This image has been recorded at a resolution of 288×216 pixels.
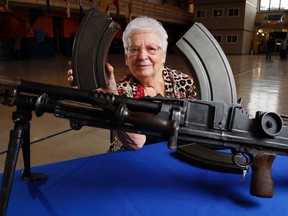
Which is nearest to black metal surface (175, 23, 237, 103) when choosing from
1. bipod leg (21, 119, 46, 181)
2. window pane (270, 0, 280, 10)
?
bipod leg (21, 119, 46, 181)

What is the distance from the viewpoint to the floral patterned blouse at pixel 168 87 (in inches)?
65.0

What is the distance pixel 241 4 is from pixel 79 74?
24.8m

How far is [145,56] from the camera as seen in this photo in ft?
4.91

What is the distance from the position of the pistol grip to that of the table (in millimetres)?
30

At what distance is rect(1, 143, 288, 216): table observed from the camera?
2.99 feet

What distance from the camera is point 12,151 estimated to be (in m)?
0.83

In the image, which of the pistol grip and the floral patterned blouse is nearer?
the pistol grip

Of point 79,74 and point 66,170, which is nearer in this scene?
point 66,170

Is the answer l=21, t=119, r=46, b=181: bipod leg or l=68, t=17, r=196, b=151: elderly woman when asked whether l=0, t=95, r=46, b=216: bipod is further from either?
l=68, t=17, r=196, b=151: elderly woman

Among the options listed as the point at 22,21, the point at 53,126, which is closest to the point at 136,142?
the point at 53,126

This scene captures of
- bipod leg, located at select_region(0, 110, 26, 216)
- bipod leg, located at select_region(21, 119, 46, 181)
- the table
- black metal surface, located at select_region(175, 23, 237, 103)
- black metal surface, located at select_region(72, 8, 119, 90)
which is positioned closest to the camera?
bipod leg, located at select_region(0, 110, 26, 216)

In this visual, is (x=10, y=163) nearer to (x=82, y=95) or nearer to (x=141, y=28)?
(x=82, y=95)

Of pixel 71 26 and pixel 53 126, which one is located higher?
pixel 71 26

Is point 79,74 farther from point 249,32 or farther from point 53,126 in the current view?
point 249,32
